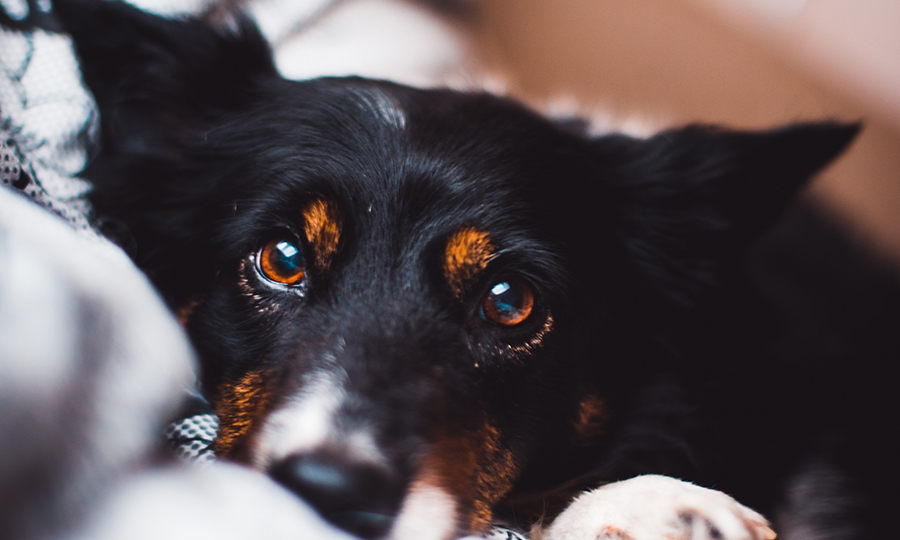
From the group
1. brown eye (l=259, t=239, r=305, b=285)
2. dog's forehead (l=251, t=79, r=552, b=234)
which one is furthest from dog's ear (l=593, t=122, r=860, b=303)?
brown eye (l=259, t=239, r=305, b=285)

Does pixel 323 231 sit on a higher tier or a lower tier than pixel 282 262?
higher

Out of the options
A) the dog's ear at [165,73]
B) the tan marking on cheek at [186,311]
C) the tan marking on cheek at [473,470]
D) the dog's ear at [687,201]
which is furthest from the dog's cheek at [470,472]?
the dog's ear at [165,73]

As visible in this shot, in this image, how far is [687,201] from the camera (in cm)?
149

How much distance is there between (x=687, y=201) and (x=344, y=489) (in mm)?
1134

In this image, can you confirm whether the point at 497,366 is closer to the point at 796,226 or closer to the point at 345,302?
the point at 345,302

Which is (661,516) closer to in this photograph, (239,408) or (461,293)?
(461,293)

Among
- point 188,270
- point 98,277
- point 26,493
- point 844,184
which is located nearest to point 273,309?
point 188,270

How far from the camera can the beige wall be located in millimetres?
2934

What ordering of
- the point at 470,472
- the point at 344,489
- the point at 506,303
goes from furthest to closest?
the point at 506,303 → the point at 470,472 → the point at 344,489

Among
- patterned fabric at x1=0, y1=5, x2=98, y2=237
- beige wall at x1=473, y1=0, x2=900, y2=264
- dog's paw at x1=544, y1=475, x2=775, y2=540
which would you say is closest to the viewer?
dog's paw at x1=544, y1=475, x2=775, y2=540

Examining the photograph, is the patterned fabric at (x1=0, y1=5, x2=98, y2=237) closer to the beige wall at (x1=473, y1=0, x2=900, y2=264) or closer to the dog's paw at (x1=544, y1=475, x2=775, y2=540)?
the dog's paw at (x1=544, y1=475, x2=775, y2=540)

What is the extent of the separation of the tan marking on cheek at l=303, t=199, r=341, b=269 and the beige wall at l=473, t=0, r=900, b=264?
74.2 inches

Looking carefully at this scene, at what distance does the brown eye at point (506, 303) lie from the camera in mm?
1201

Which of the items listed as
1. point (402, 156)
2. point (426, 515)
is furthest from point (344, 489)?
point (402, 156)
